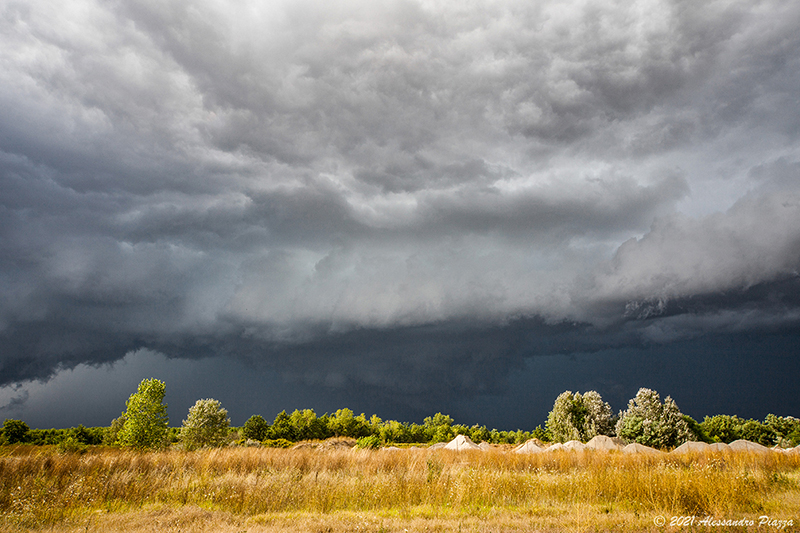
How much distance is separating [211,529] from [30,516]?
5.52m

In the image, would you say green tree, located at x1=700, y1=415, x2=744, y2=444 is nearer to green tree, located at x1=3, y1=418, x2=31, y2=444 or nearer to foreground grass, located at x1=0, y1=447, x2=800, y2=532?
foreground grass, located at x1=0, y1=447, x2=800, y2=532

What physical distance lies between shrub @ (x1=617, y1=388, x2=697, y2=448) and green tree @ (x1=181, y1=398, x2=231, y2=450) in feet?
144

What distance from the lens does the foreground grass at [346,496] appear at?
10.2 m

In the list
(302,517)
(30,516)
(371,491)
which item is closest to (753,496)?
(371,491)

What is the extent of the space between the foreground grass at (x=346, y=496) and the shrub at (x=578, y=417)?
3320 cm

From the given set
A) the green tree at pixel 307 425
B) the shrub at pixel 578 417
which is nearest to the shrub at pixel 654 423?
the shrub at pixel 578 417

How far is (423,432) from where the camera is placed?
3406 inches

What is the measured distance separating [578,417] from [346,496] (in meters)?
46.2

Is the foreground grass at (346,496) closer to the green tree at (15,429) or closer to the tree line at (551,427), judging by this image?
the tree line at (551,427)

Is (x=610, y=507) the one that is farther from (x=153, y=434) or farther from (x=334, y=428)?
(x=334, y=428)

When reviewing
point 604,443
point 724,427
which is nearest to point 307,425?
point 604,443

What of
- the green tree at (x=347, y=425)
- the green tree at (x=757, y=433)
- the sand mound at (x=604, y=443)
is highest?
the sand mound at (x=604, y=443)

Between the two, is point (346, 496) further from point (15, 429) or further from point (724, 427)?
point (15, 429)

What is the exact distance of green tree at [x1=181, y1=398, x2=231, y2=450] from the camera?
139 ft
